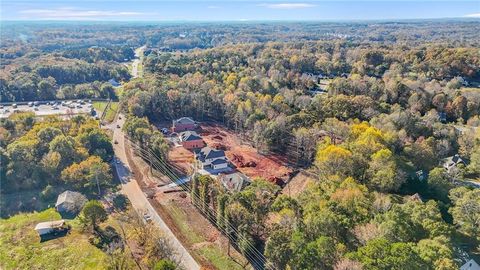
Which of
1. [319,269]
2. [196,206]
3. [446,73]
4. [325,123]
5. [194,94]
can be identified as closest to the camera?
[319,269]

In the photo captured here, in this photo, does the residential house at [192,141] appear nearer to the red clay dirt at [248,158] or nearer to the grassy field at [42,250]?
the red clay dirt at [248,158]

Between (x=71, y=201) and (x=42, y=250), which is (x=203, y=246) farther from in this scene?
(x=71, y=201)

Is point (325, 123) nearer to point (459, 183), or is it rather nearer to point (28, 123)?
point (459, 183)

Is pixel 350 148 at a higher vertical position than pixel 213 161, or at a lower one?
higher

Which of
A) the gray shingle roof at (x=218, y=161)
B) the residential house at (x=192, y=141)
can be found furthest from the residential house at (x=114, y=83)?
the gray shingle roof at (x=218, y=161)

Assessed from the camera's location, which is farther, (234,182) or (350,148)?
(350,148)

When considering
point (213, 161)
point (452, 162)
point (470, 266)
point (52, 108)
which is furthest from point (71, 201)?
point (52, 108)

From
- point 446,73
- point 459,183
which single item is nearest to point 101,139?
point 459,183
